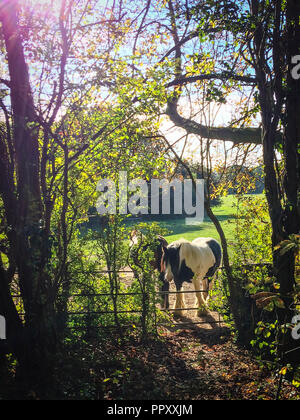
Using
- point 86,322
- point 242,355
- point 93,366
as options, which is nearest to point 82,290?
point 86,322

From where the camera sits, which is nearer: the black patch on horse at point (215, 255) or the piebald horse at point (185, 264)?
the piebald horse at point (185, 264)

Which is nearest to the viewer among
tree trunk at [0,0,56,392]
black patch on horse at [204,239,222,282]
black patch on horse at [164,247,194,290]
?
tree trunk at [0,0,56,392]

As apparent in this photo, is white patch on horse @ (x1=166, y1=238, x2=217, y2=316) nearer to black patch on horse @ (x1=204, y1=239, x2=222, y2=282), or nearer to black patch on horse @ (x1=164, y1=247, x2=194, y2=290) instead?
black patch on horse @ (x1=164, y1=247, x2=194, y2=290)

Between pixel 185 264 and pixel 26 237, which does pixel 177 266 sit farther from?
pixel 26 237

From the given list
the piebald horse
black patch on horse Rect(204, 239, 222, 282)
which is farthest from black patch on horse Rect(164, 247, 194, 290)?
black patch on horse Rect(204, 239, 222, 282)

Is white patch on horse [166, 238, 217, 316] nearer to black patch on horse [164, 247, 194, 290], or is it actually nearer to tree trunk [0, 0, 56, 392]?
black patch on horse [164, 247, 194, 290]

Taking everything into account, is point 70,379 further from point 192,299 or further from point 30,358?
point 192,299

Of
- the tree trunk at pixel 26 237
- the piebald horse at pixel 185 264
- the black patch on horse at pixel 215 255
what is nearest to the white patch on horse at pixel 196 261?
the piebald horse at pixel 185 264

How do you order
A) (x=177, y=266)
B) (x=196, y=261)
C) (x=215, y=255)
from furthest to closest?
(x=215, y=255)
(x=196, y=261)
(x=177, y=266)

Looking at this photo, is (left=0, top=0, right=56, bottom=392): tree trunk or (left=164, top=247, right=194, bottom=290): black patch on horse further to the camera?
(left=164, top=247, right=194, bottom=290): black patch on horse

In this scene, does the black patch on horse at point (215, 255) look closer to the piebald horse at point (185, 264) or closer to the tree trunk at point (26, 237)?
the piebald horse at point (185, 264)

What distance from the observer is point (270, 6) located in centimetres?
509

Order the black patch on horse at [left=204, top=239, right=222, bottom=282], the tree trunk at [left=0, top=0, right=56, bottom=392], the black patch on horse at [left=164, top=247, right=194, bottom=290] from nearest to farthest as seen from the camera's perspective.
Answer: the tree trunk at [left=0, top=0, right=56, bottom=392] < the black patch on horse at [left=164, top=247, right=194, bottom=290] < the black patch on horse at [left=204, top=239, right=222, bottom=282]

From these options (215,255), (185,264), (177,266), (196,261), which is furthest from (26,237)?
(215,255)
